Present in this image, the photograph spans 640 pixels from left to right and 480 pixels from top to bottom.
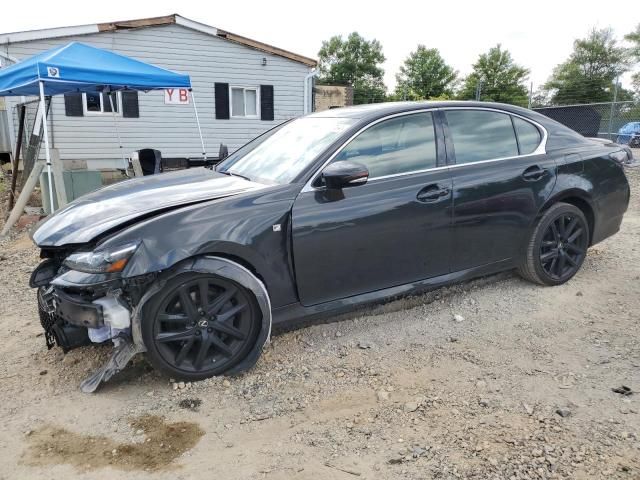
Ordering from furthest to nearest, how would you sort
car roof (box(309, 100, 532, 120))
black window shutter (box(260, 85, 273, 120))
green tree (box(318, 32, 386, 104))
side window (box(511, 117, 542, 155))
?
green tree (box(318, 32, 386, 104)) < black window shutter (box(260, 85, 273, 120)) < side window (box(511, 117, 542, 155)) < car roof (box(309, 100, 532, 120))

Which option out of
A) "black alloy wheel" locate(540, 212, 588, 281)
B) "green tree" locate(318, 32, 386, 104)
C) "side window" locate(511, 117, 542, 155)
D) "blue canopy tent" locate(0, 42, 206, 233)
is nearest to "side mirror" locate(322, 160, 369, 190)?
"side window" locate(511, 117, 542, 155)

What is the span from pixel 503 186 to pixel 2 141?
1684 centimetres

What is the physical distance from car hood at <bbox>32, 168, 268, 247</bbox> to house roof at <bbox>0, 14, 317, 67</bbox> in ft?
36.5

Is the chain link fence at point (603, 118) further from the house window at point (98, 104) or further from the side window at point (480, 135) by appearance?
the house window at point (98, 104)

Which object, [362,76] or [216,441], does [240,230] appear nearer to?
[216,441]

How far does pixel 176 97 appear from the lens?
1385cm

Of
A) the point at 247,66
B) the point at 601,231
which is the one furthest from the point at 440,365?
the point at 247,66

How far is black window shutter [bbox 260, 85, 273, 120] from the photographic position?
14.9 m

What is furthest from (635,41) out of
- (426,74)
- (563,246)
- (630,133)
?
(563,246)

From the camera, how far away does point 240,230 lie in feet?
9.29

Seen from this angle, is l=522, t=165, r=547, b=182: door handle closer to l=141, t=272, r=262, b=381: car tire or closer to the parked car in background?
l=141, t=272, r=262, b=381: car tire

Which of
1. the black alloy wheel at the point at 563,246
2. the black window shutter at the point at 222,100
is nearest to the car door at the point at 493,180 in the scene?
the black alloy wheel at the point at 563,246

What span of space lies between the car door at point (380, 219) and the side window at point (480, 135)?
183 millimetres

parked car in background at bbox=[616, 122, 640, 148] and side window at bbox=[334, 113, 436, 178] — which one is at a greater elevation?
side window at bbox=[334, 113, 436, 178]
